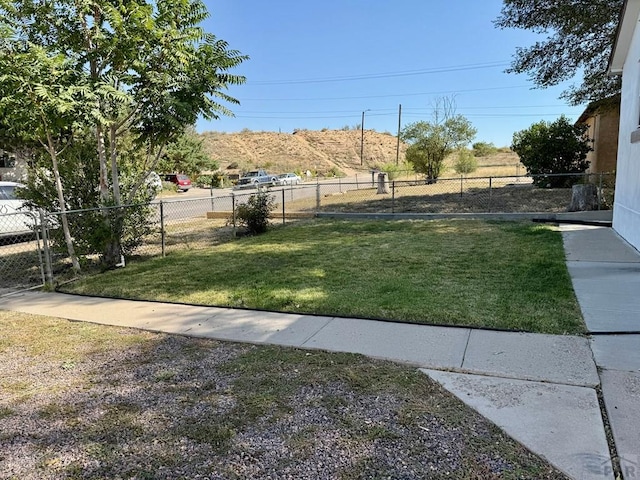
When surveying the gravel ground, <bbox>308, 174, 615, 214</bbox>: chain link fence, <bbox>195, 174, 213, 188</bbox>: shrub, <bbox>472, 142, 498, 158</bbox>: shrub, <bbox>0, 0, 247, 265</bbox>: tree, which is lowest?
the gravel ground

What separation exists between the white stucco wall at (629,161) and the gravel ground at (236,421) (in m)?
6.39

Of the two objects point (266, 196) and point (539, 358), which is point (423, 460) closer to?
point (539, 358)

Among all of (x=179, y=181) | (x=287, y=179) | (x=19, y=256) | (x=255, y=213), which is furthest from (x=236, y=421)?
(x=287, y=179)

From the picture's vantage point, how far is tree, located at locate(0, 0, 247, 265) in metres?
6.38

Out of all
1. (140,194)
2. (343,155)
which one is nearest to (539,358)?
(140,194)

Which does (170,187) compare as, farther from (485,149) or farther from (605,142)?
(485,149)

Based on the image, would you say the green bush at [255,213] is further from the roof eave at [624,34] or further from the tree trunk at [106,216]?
the roof eave at [624,34]

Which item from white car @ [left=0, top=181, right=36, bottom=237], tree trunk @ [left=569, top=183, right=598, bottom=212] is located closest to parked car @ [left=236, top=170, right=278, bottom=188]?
white car @ [left=0, top=181, right=36, bottom=237]

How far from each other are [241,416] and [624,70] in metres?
11.2

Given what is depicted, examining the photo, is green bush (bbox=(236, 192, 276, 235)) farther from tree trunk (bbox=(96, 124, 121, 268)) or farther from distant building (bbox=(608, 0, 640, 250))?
distant building (bbox=(608, 0, 640, 250))

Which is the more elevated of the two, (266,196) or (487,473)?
(266,196)

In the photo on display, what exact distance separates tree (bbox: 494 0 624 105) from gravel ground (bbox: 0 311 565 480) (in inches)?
535

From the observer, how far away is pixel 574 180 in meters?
17.8

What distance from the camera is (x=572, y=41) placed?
14.7 metres
